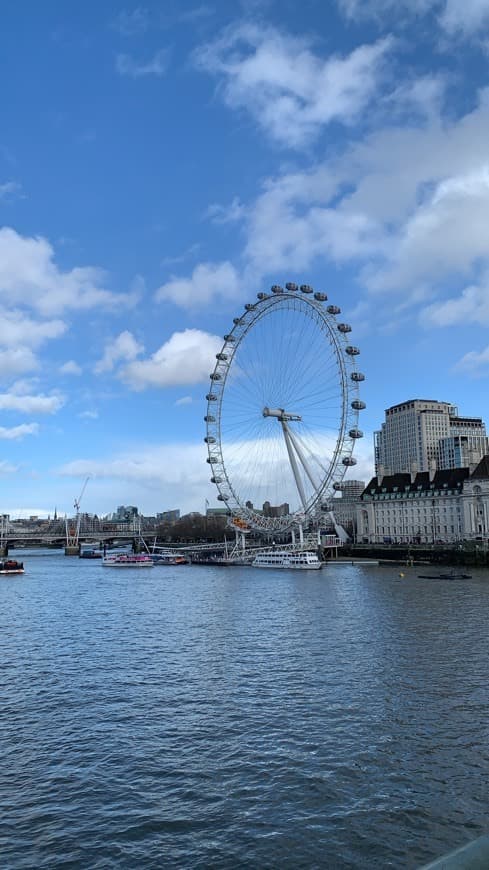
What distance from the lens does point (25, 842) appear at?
1210 cm

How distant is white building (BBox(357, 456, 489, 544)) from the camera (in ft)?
334

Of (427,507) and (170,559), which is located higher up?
(427,507)

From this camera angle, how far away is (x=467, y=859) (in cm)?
504

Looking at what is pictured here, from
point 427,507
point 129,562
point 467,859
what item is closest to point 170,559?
point 129,562

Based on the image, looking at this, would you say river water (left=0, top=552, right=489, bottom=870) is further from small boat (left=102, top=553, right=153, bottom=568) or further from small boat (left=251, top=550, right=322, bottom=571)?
small boat (left=102, top=553, right=153, bottom=568)

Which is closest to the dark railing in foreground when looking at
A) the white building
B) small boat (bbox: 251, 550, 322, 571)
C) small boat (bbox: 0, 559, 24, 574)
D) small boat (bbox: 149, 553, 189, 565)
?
small boat (bbox: 251, 550, 322, 571)

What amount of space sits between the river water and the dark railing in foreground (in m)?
6.89

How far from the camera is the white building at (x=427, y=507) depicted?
334 ft

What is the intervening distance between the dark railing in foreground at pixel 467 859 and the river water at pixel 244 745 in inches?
271

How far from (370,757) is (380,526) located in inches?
4309

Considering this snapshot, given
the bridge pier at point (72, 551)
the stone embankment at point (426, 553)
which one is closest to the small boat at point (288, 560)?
the stone embankment at point (426, 553)

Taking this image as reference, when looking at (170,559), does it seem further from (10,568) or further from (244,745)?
(244,745)

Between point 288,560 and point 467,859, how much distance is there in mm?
86946

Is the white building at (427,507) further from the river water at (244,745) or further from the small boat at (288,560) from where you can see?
the river water at (244,745)
